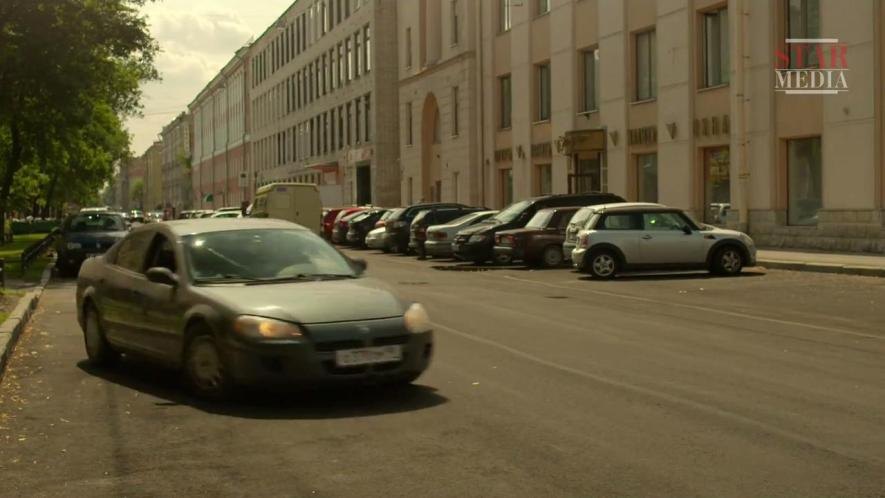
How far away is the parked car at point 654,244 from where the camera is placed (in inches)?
899

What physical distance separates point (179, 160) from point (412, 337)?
521 feet

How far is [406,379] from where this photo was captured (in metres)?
9.18

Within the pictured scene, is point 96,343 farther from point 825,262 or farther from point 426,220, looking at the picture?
point 426,220

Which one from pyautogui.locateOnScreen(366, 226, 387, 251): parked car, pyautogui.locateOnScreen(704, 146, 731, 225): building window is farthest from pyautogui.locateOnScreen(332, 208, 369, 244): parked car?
pyautogui.locateOnScreen(704, 146, 731, 225): building window

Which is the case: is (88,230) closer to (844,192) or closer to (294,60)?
(844,192)

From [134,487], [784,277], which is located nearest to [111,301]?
[134,487]

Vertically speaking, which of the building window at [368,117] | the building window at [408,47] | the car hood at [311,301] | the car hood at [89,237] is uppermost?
the building window at [408,47]

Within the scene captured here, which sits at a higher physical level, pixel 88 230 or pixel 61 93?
pixel 61 93

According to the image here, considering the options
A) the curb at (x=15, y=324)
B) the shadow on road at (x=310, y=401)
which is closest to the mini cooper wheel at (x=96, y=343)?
the curb at (x=15, y=324)

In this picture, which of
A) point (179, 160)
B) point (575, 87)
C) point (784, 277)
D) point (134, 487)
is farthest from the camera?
point (179, 160)

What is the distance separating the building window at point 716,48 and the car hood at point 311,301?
2432 cm

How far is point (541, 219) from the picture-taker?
27266 millimetres

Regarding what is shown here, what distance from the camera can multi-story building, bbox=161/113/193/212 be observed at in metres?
159

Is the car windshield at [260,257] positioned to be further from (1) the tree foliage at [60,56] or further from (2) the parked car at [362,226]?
(2) the parked car at [362,226]
